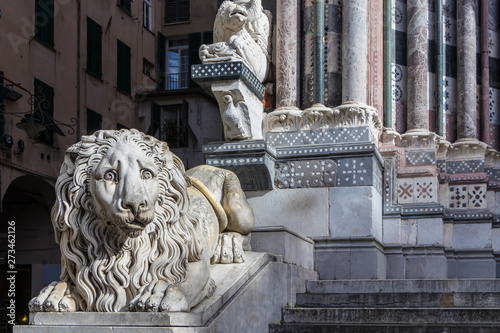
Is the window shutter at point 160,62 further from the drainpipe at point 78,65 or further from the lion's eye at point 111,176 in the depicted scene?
the lion's eye at point 111,176

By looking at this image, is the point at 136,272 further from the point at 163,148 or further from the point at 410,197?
the point at 410,197

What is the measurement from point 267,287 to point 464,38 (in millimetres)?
7299

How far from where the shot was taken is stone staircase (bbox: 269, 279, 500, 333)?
19.2 feet

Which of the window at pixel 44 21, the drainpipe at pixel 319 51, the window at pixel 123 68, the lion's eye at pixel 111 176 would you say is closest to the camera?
the lion's eye at pixel 111 176

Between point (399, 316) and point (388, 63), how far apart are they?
5.58 metres

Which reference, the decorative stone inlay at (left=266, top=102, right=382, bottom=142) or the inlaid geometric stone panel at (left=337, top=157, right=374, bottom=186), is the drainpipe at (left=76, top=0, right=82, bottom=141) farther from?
the inlaid geometric stone panel at (left=337, top=157, right=374, bottom=186)

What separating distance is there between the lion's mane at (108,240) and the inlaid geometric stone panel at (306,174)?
3.98m

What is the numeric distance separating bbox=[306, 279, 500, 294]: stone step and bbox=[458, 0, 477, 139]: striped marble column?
202 inches

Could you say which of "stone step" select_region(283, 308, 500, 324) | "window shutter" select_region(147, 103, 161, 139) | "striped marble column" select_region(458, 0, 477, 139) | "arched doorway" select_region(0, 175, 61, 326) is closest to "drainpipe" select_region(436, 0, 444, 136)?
"striped marble column" select_region(458, 0, 477, 139)

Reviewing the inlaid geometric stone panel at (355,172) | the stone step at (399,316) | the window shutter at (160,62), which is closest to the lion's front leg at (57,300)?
the stone step at (399,316)

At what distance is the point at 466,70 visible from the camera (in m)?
12.0

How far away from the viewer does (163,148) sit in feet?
16.3

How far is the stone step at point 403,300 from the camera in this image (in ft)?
21.4

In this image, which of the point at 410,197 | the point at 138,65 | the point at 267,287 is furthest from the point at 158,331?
the point at 138,65
